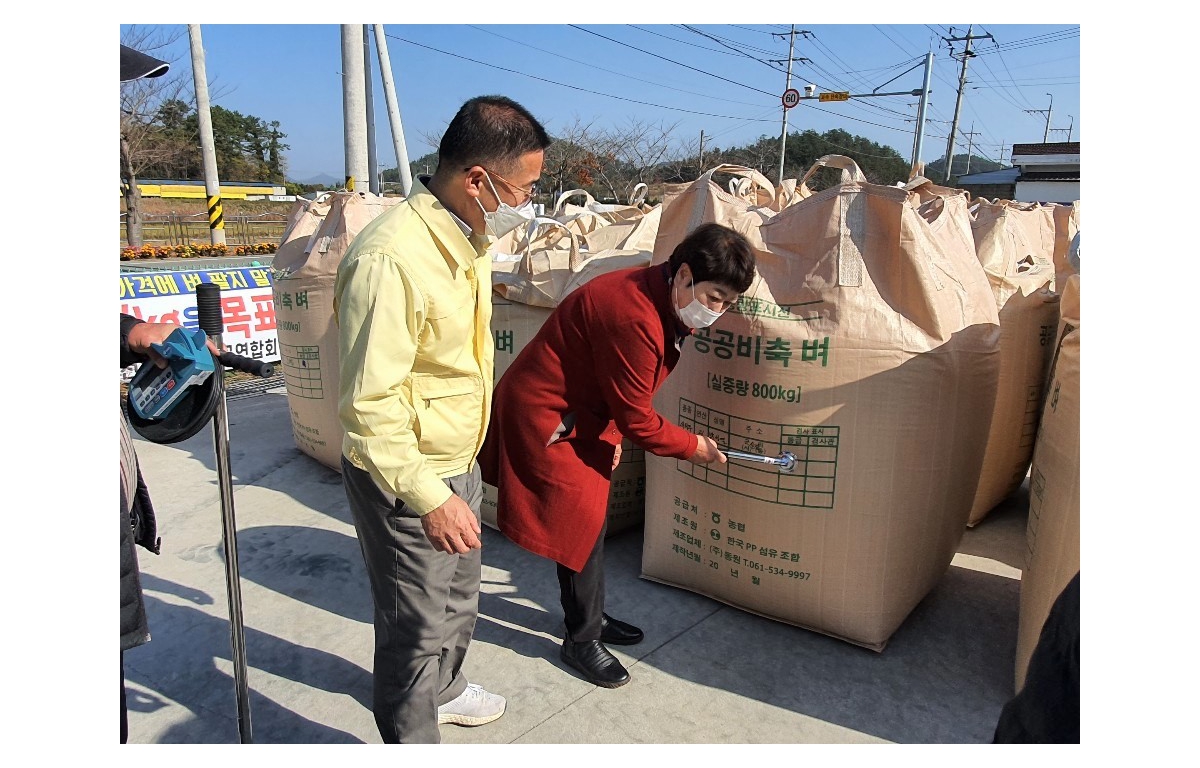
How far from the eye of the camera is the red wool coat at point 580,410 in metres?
1.66

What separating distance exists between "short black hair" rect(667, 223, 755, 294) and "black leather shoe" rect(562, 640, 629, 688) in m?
1.01

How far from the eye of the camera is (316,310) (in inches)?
122

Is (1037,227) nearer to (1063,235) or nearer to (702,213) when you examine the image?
(1063,235)

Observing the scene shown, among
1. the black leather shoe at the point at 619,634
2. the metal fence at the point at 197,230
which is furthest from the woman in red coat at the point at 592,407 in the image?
the metal fence at the point at 197,230

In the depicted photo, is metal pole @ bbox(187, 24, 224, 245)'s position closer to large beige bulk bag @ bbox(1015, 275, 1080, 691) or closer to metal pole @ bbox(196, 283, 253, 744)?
metal pole @ bbox(196, 283, 253, 744)

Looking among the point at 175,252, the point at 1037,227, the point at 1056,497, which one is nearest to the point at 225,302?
the point at 1037,227

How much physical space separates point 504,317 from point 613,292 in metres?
1.00

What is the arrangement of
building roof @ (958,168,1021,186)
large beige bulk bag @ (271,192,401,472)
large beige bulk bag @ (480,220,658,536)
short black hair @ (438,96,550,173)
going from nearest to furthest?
short black hair @ (438,96,550,173)
large beige bulk bag @ (480,220,658,536)
large beige bulk bag @ (271,192,401,472)
building roof @ (958,168,1021,186)

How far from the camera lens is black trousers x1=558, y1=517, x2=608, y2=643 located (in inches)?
75.9

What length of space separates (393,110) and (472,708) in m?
7.44

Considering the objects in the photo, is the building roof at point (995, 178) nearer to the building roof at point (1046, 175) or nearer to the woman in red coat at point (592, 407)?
the building roof at point (1046, 175)

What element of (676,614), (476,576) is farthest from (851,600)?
(476,576)

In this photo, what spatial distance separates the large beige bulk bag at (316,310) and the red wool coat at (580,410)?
60.4 inches

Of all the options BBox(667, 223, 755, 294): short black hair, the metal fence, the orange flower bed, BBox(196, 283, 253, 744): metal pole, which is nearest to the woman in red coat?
BBox(667, 223, 755, 294): short black hair
